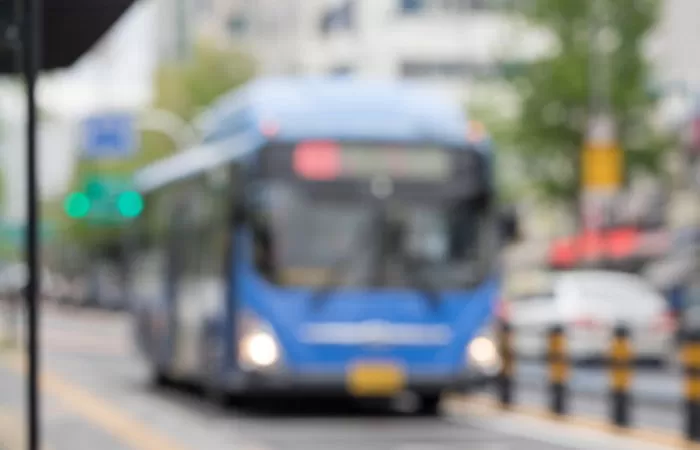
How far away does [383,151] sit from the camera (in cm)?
2158

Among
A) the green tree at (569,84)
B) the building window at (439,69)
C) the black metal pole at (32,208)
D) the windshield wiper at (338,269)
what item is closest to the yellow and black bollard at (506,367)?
the windshield wiper at (338,269)

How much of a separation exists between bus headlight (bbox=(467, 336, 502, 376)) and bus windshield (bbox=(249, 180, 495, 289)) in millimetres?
575

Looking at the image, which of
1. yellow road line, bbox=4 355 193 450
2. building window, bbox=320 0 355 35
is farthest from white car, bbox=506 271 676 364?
building window, bbox=320 0 355 35

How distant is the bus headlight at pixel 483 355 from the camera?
21.6 m

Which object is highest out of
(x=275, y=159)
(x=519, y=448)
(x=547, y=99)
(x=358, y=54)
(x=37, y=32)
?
(x=358, y=54)

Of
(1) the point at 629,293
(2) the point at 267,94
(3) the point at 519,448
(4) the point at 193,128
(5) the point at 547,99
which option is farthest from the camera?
(4) the point at 193,128

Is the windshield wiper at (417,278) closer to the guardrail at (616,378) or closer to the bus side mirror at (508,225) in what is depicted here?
the bus side mirror at (508,225)

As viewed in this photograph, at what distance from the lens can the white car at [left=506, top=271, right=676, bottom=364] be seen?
112ft

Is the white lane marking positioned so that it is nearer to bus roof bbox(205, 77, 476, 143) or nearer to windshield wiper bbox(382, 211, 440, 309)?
windshield wiper bbox(382, 211, 440, 309)

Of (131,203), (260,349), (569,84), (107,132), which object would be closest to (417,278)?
(260,349)

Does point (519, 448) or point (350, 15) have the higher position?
point (350, 15)

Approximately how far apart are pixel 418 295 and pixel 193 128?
173ft

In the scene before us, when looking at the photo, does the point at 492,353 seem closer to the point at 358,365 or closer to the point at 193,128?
the point at 358,365

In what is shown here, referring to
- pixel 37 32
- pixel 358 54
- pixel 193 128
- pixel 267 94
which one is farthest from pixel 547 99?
pixel 37 32
